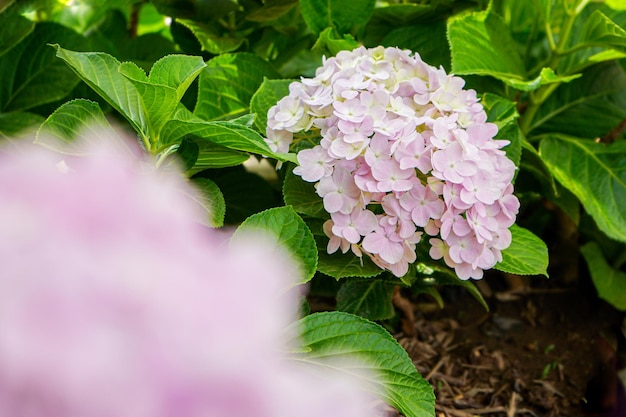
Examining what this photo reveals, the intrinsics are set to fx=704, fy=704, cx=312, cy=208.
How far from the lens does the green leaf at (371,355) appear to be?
707 millimetres

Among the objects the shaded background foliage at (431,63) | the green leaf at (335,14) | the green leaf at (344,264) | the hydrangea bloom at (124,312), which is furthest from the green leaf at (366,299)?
the hydrangea bloom at (124,312)

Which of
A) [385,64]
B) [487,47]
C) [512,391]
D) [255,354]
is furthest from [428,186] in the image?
[255,354]

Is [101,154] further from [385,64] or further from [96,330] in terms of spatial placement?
[385,64]

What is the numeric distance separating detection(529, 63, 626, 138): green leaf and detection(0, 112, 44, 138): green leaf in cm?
91

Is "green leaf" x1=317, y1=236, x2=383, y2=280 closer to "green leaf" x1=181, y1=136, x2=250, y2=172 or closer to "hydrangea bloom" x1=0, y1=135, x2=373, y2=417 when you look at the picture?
"green leaf" x1=181, y1=136, x2=250, y2=172

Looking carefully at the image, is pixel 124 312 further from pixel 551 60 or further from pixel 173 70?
pixel 551 60

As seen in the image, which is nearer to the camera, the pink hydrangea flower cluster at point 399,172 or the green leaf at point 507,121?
the pink hydrangea flower cluster at point 399,172

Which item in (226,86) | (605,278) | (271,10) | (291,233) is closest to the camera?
(291,233)

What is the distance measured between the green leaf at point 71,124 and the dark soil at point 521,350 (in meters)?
0.68

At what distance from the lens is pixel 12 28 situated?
1.26 m

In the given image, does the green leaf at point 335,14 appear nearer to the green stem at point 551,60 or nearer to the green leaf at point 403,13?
the green leaf at point 403,13

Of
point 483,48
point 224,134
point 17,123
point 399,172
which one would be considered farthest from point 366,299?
point 17,123

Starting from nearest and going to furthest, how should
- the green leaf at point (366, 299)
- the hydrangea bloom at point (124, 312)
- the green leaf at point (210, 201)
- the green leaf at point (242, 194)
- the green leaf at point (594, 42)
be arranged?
1. the hydrangea bloom at point (124, 312)
2. the green leaf at point (210, 201)
3. the green leaf at point (366, 299)
4. the green leaf at point (594, 42)
5. the green leaf at point (242, 194)

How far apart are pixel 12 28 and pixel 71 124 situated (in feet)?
1.90
